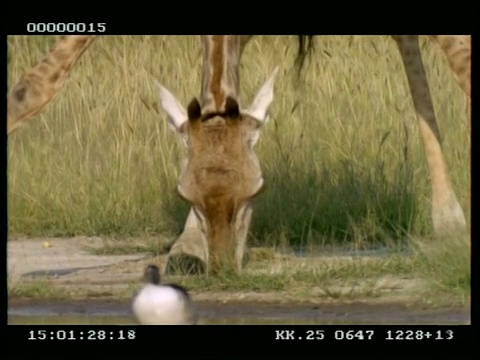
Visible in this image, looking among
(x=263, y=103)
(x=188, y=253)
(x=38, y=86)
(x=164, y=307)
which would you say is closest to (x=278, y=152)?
(x=188, y=253)

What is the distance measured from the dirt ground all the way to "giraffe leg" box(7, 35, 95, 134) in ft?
2.96

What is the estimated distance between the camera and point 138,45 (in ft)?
44.5

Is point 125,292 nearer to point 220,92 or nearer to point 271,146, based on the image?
point 220,92

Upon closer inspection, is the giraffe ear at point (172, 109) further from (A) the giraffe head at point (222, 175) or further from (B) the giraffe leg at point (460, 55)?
(B) the giraffe leg at point (460, 55)

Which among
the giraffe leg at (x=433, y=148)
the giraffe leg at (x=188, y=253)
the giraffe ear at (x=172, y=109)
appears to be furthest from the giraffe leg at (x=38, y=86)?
the giraffe leg at (x=433, y=148)

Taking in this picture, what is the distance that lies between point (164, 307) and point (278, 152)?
3394 millimetres

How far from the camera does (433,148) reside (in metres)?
11.0

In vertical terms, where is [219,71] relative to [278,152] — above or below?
below

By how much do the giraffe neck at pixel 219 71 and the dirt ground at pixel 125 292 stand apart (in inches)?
38.1

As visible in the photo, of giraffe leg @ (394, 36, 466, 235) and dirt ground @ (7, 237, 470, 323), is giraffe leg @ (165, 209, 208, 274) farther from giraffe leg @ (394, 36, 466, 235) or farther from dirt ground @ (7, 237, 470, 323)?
giraffe leg @ (394, 36, 466, 235)

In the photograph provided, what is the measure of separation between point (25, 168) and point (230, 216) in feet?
9.88

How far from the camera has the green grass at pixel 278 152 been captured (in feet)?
35.3

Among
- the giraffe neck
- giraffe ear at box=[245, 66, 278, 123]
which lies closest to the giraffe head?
giraffe ear at box=[245, 66, 278, 123]
